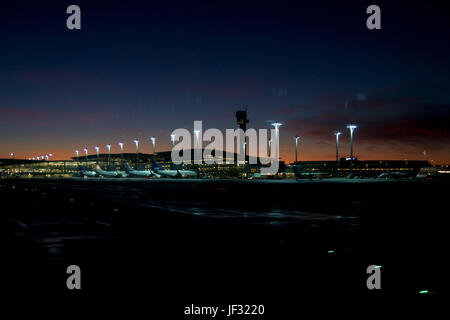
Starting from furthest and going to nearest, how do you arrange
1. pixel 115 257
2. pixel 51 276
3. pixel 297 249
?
pixel 297 249, pixel 115 257, pixel 51 276

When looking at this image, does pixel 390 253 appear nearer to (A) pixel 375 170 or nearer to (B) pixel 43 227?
(B) pixel 43 227

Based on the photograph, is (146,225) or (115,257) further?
(146,225)

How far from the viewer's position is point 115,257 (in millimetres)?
10391

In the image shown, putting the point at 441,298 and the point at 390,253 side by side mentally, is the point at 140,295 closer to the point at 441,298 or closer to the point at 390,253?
the point at 441,298

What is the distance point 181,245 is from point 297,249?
330 centimetres

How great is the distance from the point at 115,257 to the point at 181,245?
2.23 metres

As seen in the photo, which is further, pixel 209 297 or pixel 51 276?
pixel 51 276

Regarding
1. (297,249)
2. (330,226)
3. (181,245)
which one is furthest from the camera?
(330,226)

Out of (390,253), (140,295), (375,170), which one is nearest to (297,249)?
(390,253)
